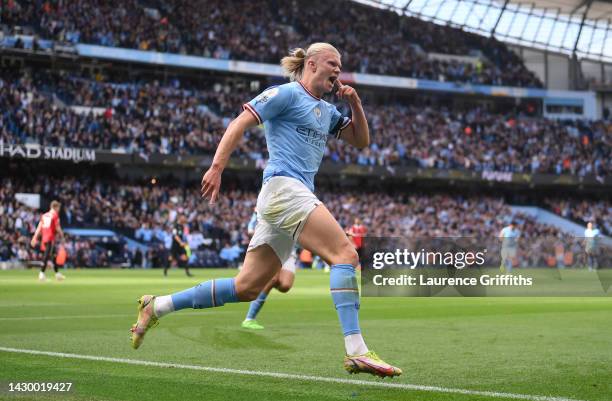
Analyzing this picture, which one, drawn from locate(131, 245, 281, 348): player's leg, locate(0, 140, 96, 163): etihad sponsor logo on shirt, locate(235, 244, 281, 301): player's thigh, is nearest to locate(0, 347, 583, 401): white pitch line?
locate(131, 245, 281, 348): player's leg

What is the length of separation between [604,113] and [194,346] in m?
68.5

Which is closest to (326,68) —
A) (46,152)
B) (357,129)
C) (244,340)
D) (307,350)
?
(357,129)

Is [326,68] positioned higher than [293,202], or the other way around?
[326,68]

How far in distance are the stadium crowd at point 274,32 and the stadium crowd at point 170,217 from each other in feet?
30.1

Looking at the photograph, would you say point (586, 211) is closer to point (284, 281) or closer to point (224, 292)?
point (284, 281)

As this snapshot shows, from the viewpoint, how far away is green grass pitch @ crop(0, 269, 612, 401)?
246 inches

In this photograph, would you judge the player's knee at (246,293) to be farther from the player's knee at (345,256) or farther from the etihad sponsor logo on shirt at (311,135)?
the etihad sponsor logo on shirt at (311,135)

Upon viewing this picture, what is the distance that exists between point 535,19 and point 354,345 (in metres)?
70.6

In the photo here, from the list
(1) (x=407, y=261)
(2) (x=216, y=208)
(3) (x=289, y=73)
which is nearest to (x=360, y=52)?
(2) (x=216, y=208)

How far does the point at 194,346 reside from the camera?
923 centimetres

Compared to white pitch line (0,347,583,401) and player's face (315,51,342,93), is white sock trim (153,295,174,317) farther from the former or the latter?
player's face (315,51,342,93)

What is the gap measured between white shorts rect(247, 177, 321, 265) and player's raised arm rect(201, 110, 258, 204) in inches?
18.9

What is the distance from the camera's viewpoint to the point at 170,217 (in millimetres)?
44781

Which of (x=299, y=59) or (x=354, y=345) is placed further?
(x=299, y=59)
